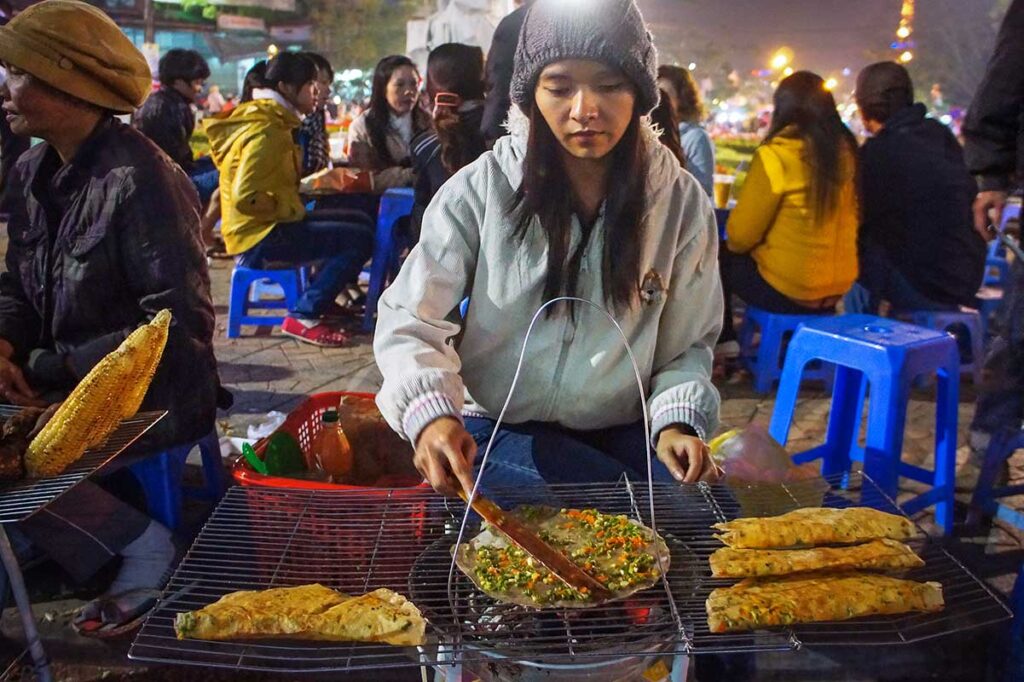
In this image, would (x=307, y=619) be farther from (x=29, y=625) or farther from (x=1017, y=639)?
(x=1017, y=639)

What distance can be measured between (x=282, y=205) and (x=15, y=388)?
3.49 meters

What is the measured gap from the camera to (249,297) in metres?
6.65

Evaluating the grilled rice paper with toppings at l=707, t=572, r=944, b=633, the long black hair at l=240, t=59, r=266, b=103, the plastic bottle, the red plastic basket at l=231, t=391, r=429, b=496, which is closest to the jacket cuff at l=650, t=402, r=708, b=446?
the grilled rice paper with toppings at l=707, t=572, r=944, b=633

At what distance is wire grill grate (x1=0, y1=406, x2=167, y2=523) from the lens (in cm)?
195

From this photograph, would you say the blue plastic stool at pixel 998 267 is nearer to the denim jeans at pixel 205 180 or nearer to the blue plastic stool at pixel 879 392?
the blue plastic stool at pixel 879 392

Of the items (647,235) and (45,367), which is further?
(45,367)

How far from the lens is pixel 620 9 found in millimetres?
2197

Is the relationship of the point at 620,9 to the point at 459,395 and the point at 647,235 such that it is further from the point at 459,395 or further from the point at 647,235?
the point at 459,395

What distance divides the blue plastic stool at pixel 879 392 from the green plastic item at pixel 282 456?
2.17m

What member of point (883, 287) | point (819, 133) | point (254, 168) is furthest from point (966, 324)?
point (254, 168)

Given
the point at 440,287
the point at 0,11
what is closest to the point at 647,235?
the point at 440,287

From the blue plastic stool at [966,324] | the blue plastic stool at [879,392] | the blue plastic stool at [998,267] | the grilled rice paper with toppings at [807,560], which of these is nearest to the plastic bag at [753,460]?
the blue plastic stool at [879,392]

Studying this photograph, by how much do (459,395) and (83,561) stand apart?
175 centimetres

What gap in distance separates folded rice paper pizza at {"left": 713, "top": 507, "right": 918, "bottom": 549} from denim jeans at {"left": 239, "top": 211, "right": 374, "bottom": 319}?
197 inches
